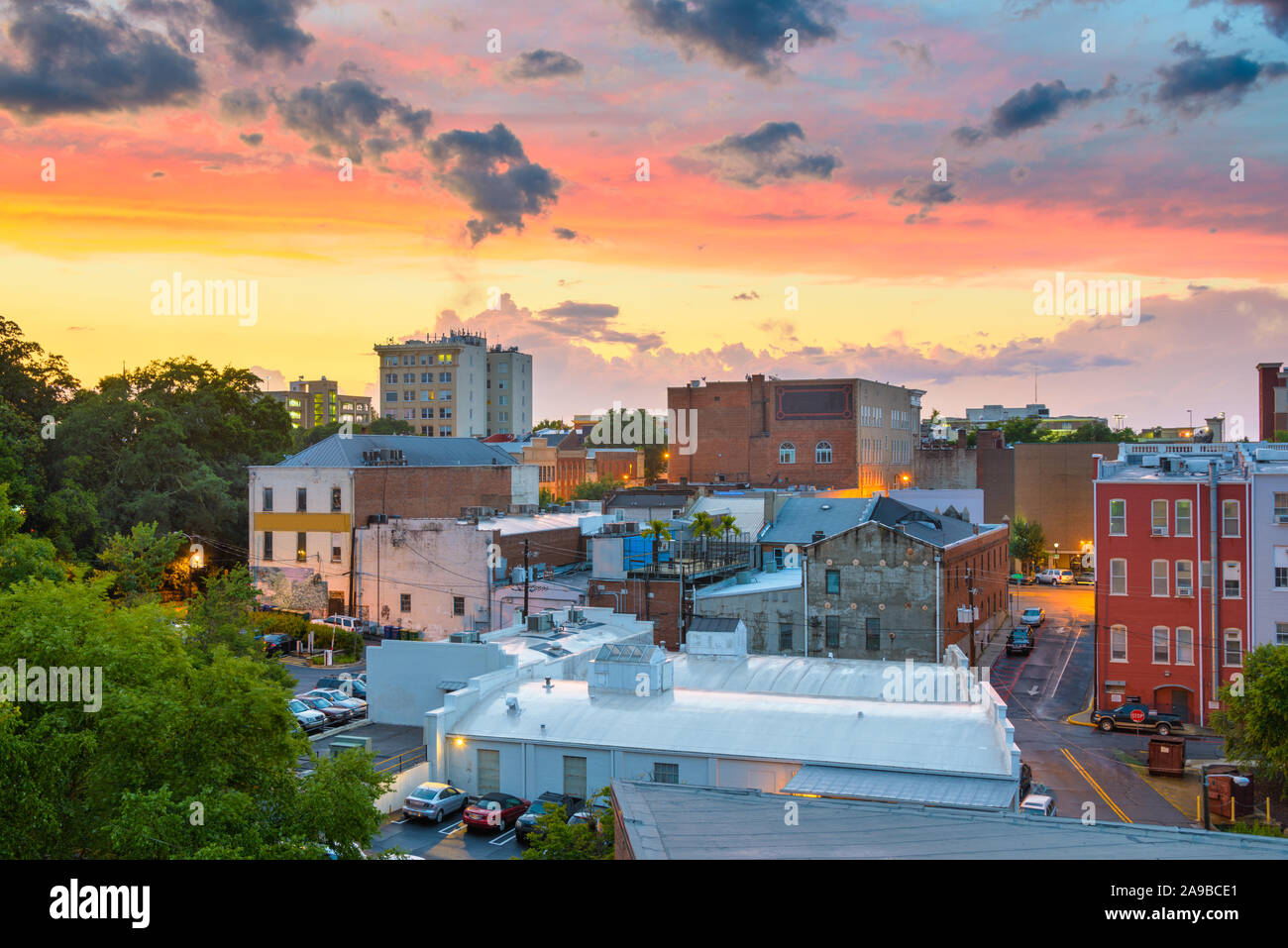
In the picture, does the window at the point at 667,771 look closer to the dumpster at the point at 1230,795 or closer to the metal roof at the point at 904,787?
the metal roof at the point at 904,787

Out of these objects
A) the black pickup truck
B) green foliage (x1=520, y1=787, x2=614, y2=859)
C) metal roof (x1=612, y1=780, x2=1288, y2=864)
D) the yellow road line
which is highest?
metal roof (x1=612, y1=780, x2=1288, y2=864)

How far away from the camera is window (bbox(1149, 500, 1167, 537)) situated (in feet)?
146

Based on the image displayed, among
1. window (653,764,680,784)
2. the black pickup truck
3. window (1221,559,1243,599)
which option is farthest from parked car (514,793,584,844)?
window (1221,559,1243,599)

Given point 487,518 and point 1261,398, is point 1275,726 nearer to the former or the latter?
point 487,518

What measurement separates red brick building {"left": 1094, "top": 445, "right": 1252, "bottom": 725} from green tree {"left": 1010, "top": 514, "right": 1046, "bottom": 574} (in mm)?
46108

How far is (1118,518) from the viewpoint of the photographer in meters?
45.6

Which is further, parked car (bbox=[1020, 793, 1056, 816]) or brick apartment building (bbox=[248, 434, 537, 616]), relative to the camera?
brick apartment building (bbox=[248, 434, 537, 616])

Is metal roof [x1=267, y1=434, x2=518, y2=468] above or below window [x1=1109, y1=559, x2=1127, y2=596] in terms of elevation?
above

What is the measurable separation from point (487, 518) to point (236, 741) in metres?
49.7

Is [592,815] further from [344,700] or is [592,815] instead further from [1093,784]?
[344,700]

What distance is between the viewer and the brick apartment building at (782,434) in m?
99.4

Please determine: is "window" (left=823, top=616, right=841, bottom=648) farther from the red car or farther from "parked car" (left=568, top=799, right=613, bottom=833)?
the red car

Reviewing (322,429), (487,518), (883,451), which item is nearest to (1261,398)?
(883,451)

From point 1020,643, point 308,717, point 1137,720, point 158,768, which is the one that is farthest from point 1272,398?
point 158,768
